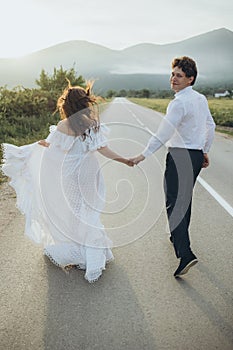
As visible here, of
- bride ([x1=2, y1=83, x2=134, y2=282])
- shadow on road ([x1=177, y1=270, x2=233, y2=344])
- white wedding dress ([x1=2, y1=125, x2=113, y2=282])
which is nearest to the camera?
shadow on road ([x1=177, y1=270, x2=233, y2=344])

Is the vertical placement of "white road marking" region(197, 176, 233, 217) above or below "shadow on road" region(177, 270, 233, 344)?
below

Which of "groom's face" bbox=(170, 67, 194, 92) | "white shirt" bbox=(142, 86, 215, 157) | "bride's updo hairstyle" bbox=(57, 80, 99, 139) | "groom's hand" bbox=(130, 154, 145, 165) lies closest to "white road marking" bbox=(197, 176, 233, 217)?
"groom's hand" bbox=(130, 154, 145, 165)

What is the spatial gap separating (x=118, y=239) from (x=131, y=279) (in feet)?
3.39

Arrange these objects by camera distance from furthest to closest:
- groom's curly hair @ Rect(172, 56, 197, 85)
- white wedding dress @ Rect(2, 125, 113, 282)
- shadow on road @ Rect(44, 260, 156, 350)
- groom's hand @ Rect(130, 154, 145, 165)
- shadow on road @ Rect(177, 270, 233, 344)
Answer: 1. groom's hand @ Rect(130, 154, 145, 165)
2. white wedding dress @ Rect(2, 125, 113, 282)
3. groom's curly hair @ Rect(172, 56, 197, 85)
4. shadow on road @ Rect(177, 270, 233, 344)
5. shadow on road @ Rect(44, 260, 156, 350)

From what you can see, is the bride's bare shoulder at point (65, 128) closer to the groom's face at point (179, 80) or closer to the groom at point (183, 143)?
the groom at point (183, 143)

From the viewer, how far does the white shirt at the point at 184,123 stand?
3854 mm

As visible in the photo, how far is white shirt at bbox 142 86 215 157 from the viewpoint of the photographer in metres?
3.85

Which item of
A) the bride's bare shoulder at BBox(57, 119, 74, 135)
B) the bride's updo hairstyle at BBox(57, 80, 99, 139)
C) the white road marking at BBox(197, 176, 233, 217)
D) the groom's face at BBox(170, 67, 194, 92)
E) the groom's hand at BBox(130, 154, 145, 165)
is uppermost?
the groom's face at BBox(170, 67, 194, 92)

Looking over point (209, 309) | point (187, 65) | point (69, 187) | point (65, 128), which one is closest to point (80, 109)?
point (65, 128)

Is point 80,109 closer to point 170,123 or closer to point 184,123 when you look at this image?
point 170,123

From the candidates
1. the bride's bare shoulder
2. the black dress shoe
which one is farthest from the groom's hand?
the black dress shoe

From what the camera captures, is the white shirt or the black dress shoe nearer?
the white shirt

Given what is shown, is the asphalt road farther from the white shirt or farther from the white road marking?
the white shirt

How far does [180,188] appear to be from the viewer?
4141mm
